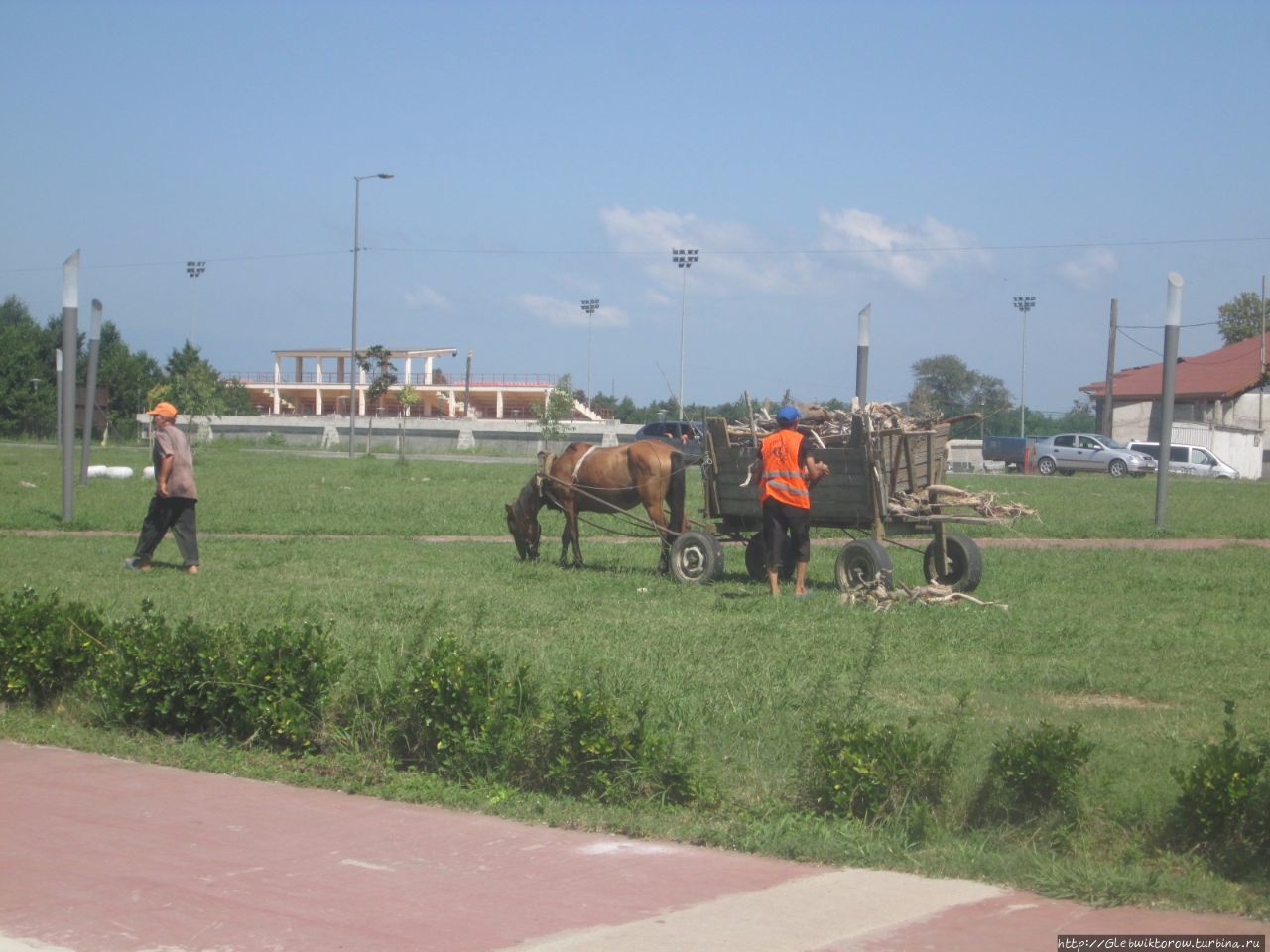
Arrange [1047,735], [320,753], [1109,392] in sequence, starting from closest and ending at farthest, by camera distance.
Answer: [1047,735]
[320,753]
[1109,392]

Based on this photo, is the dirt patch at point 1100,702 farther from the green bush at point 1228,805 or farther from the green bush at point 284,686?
the green bush at point 284,686

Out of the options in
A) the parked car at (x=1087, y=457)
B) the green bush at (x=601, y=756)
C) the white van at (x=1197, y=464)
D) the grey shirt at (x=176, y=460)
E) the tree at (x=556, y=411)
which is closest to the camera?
the green bush at (x=601, y=756)

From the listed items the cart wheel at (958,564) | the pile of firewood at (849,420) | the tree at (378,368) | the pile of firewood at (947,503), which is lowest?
the cart wheel at (958,564)

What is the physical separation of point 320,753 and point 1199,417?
2437 inches

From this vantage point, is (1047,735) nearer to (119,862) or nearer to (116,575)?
(119,862)

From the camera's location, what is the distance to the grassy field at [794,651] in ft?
19.6

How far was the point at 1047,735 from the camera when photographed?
6.01 meters

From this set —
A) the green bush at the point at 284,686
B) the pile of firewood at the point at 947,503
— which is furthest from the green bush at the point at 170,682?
the pile of firewood at the point at 947,503

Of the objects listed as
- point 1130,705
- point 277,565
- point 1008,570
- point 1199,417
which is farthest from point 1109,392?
point 1130,705

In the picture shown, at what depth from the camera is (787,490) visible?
1259 cm

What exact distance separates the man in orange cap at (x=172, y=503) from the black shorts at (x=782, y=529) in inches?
252

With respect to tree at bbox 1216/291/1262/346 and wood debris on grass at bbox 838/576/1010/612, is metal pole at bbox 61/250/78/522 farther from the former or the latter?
tree at bbox 1216/291/1262/346

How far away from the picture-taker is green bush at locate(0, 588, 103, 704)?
8758 mm

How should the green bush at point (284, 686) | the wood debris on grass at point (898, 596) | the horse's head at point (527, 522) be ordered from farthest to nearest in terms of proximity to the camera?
the horse's head at point (527, 522) → the wood debris on grass at point (898, 596) → the green bush at point (284, 686)
